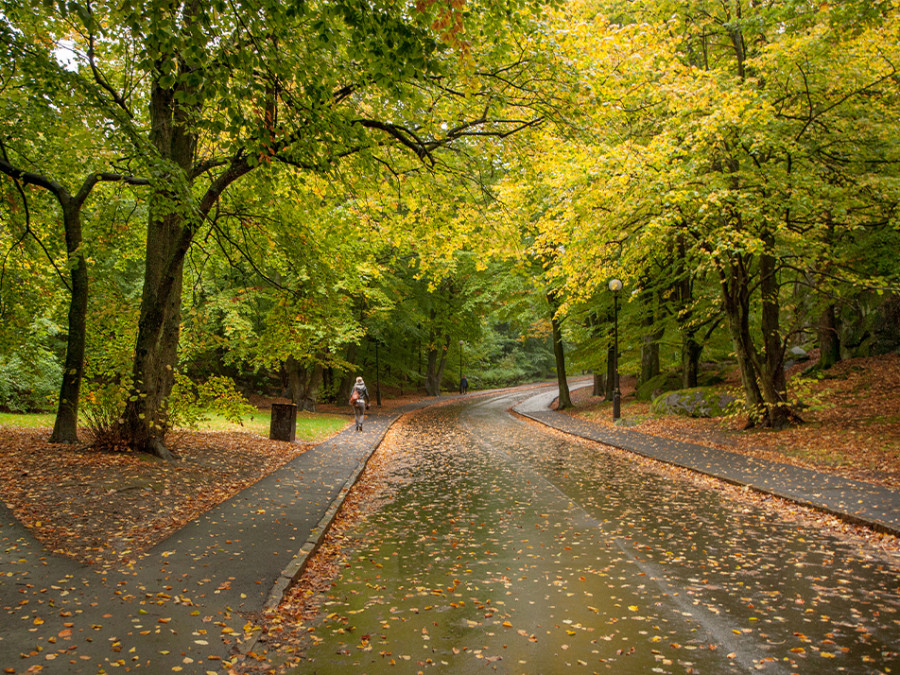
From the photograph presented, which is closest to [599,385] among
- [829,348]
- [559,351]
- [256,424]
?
[559,351]

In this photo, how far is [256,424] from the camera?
2053 centimetres

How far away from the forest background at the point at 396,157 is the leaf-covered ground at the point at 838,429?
1.07 m

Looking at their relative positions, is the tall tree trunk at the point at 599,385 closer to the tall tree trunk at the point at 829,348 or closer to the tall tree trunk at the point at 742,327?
the tall tree trunk at the point at 829,348

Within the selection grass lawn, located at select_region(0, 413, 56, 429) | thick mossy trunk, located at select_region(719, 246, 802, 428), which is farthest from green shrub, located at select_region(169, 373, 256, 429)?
thick mossy trunk, located at select_region(719, 246, 802, 428)

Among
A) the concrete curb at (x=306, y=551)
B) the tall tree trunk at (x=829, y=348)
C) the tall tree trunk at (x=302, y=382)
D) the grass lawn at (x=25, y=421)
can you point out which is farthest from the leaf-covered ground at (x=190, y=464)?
the tall tree trunk at (x=302, y=382)

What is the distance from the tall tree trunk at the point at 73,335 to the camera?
1031cm

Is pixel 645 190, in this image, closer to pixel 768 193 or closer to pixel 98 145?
pixel 768 193

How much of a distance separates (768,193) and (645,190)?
3.25 meters

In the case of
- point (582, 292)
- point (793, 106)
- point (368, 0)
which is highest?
point (793, 106)

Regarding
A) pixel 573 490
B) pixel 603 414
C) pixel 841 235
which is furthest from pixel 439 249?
pixel 603 414

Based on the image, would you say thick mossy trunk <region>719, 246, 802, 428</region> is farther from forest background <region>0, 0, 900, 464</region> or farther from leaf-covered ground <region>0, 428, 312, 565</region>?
leaf-covered ground <region>0, 428, 312, 565</region>

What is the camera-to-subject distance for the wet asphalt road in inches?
160

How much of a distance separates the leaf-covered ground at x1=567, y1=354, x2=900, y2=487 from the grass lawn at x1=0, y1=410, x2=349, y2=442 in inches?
429

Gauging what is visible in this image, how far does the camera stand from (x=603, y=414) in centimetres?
2488
